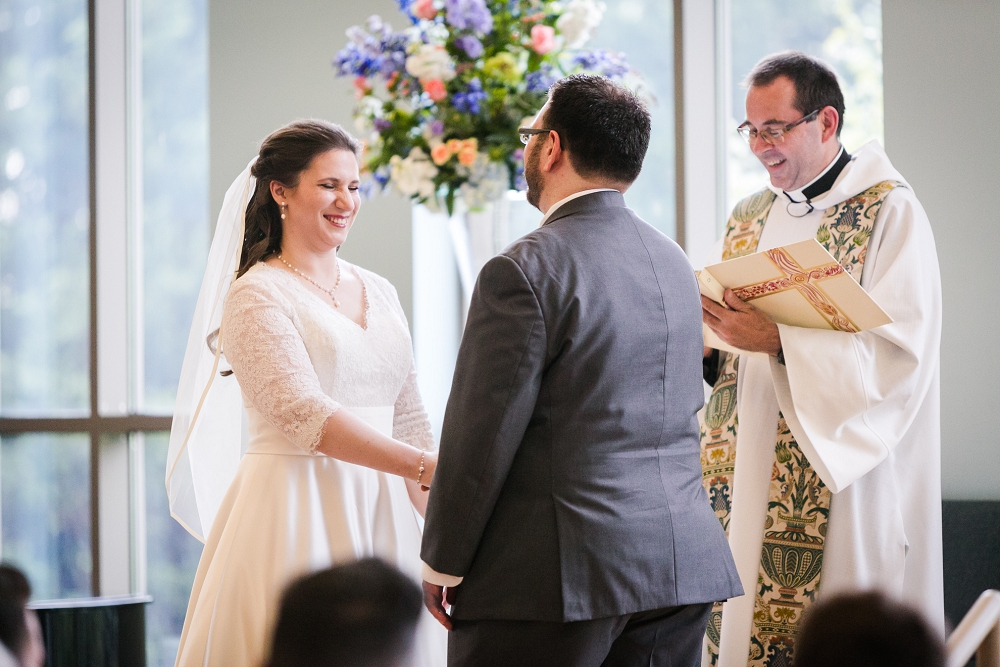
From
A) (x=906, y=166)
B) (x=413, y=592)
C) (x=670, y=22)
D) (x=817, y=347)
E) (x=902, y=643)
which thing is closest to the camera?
(x=902, y=643)

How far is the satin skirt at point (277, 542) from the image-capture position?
208 cm

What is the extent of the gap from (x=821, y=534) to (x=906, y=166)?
145 cm

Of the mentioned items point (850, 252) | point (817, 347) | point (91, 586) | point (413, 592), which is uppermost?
point (850, 252)

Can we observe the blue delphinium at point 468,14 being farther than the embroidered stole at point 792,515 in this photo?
Yes

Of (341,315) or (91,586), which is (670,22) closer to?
(341,315)

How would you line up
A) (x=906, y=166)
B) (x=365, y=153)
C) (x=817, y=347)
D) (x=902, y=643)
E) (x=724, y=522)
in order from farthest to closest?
(x=906, y=166) → (x=365, y=153) → (x=724, y=522) → (x=817, y=347) → (x=902, y=643)

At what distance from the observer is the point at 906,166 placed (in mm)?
3148

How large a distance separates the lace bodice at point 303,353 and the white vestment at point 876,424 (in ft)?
3.20

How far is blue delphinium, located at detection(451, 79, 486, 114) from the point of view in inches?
107

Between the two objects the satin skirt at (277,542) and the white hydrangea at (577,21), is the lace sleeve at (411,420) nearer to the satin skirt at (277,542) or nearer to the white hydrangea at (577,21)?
the satin skirt at (277,542)

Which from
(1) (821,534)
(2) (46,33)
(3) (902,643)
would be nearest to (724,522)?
(1) (821,534)

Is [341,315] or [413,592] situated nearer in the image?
[413,592]

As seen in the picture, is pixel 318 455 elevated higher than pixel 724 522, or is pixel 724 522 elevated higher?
pixel 318 455

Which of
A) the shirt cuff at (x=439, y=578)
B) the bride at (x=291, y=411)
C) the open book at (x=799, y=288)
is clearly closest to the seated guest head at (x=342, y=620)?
the shirt cuff at (x=439, y=578)
